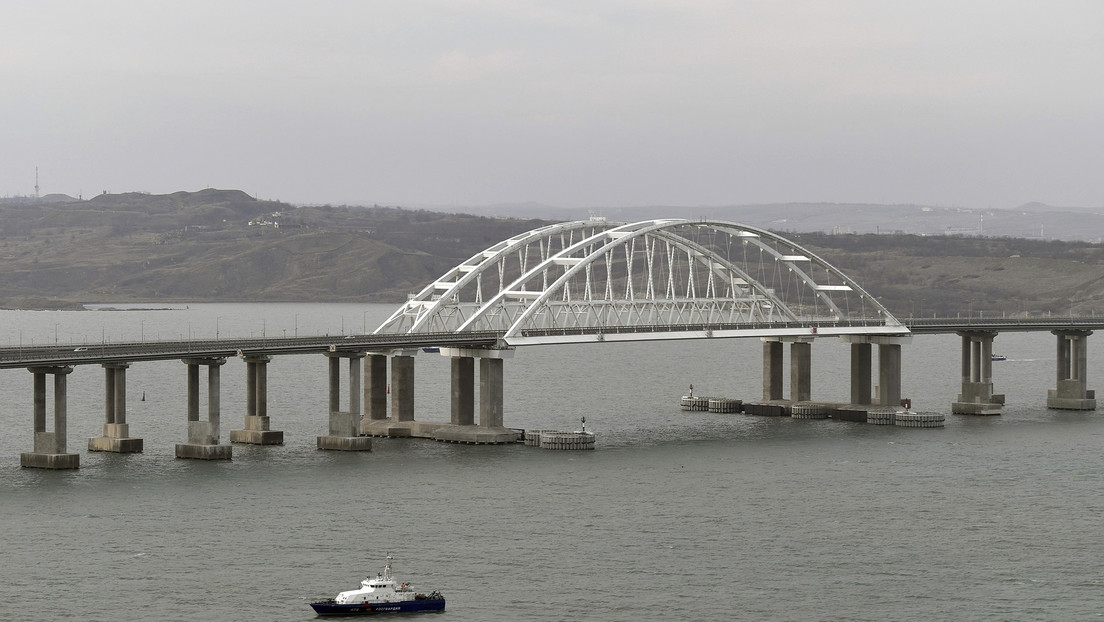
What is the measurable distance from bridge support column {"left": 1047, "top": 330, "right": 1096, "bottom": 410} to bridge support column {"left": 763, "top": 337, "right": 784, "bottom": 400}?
24.4 metres

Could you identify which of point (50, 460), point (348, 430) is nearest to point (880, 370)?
point (348, 430)

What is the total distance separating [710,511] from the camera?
269 ft

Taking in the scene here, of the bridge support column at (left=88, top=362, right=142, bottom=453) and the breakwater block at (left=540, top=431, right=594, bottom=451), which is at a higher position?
the bridge support column at (left=88, top=362, right=142, bottom=453)

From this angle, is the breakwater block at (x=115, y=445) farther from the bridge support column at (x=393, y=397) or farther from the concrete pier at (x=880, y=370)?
the concrete pier at (x=880, y=370)

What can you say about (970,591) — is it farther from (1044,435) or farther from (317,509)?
(1044,435)

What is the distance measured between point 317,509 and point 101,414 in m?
50.7

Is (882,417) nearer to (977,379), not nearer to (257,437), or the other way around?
(977,379)

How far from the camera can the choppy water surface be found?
6300 cm

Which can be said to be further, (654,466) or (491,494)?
(654,466)

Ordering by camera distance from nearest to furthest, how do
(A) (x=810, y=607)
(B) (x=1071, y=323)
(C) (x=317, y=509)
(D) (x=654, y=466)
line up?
(A) (x=810, y=607), (C) (x=317, y=509), (D) (x=654, y=466), (B) (x=1071, y=323)

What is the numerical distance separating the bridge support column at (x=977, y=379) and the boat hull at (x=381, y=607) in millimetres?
84114

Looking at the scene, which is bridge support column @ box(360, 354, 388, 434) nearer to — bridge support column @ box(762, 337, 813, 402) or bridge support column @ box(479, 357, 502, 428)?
bridge support column @ box(479, 357, 502, 428)

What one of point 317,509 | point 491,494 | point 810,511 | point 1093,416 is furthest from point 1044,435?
point 317,509

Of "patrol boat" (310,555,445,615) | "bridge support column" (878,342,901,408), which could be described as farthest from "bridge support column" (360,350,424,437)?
"patrol boat" (310,555,445,615)
